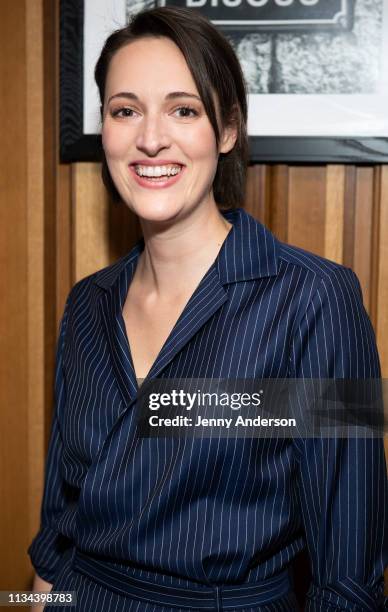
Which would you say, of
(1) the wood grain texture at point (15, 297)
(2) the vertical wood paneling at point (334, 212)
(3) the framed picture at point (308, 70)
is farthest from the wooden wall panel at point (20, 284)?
(2) the vertical wood paneling at point (334, 212)

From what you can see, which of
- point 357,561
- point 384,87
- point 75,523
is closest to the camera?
point 357,561

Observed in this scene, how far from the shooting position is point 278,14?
1.54m

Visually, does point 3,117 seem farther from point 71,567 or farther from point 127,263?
point 71,567

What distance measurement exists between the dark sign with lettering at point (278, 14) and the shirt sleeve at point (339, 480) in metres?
0.58

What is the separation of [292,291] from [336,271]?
8 cm

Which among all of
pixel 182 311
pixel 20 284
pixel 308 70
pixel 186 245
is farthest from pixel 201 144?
pixel 20 284

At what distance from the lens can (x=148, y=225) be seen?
4.60 ft

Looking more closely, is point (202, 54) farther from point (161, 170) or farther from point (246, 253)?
point (246, 253)

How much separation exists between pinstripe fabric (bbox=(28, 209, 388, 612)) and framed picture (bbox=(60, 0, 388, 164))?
0.34 m

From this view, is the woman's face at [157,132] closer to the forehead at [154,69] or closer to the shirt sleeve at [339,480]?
the forehead at [154,69]

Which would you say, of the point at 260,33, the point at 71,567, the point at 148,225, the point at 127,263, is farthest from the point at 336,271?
the point at 71,567

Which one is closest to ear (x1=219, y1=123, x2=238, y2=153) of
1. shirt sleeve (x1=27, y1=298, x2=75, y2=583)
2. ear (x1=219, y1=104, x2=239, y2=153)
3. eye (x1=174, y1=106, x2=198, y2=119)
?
ear (x1=219, y1=104, x2=239, y2=153)

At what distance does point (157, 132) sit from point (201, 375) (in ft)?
1.31

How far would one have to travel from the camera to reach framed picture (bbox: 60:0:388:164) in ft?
5.02
